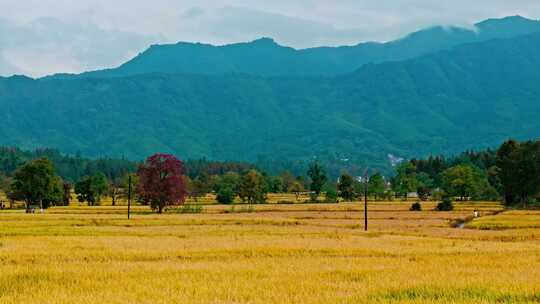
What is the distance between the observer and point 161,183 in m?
98.2

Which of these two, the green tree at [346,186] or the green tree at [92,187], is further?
the green tree at [346,186]

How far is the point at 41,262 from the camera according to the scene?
3225 cm

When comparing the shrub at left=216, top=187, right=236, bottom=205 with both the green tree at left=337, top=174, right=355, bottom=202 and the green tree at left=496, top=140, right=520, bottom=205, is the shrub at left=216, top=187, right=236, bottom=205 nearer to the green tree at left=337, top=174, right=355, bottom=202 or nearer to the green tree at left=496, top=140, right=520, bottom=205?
the green tree at left=337, top=174, right=355, bottom=202

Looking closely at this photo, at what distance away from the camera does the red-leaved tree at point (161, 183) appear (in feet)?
324

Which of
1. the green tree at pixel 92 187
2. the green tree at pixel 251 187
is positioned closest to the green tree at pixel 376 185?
the green tree at pixel 251 187

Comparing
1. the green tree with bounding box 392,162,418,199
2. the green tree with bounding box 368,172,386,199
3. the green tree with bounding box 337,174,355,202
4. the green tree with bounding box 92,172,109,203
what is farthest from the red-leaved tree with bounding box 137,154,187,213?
the green tree with bounding box 392,162,418,199

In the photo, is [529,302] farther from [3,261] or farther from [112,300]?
[3,261]

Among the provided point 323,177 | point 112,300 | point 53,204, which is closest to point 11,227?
point 112,300

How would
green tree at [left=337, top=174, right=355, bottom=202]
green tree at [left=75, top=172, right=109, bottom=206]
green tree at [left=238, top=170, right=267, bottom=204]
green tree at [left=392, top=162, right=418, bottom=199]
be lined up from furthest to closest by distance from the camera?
1. green tree at [left=392, top=162, right=418, bottom=199]
2. green tree at [left=337, top=174, right=355, bottom=202]
3. green tree at [left=238, top=170, right=267, bottom=204]
4. green tree at [left=75, top=172, right=109, bottom=206]

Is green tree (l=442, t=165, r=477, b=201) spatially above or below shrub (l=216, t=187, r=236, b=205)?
above

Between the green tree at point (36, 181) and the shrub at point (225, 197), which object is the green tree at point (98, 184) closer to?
the shrub at point (225, 197)

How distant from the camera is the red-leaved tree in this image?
98.7 meters

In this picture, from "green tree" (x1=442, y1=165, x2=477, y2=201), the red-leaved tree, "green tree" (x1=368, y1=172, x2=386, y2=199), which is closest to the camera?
the red-leaved tree

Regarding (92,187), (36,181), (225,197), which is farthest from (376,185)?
(36,181)
